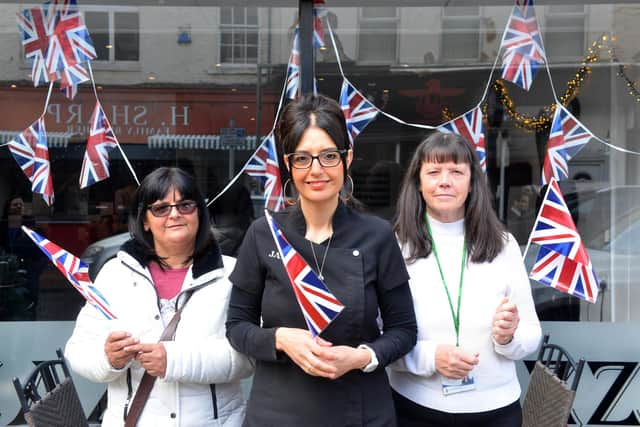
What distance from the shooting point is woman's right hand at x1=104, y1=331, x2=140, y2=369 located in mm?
2209

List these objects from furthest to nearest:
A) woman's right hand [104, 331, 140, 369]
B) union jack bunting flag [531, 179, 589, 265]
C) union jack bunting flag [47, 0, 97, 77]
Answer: union jack bunting flag [47, 0, 97, 77], union jack bunting flag [531, 179, 589, 265], woman's right hand [104, 331, 140, 369]

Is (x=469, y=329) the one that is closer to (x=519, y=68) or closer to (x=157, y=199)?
(x=157, y=199)

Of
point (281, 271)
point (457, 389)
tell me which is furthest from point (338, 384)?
point (457, 389)

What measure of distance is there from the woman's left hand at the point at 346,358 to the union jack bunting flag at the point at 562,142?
2882 millimetres

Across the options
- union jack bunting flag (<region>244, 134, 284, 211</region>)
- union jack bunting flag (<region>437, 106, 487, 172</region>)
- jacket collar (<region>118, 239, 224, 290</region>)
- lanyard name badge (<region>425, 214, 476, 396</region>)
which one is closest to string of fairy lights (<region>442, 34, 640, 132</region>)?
union jack bunting flag (<region>437, 106, 487, 172</region>)

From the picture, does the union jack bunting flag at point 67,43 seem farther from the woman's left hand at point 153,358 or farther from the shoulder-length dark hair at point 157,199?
the woman's left hand at point 153,358

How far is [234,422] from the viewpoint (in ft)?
7.99

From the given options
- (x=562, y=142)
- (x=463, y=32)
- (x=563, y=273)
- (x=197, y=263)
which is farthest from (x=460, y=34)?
(x=197, y=263)

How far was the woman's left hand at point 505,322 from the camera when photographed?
2271mm

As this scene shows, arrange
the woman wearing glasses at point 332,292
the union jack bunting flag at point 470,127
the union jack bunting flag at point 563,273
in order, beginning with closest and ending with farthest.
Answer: the woman wearing glasses at point 332,292
the union jack bunting flag at point 563,273
the union jack bunting flag at point 470,127

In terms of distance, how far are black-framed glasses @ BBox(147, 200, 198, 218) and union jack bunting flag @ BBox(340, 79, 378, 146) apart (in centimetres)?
205

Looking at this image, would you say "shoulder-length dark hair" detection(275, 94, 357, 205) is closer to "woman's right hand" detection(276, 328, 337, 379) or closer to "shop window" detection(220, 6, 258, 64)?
"woman's right hand" detection(276, 328, 337, 379)

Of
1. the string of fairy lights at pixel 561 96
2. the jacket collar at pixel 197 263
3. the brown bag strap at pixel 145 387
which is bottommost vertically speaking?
the brown bag strap at pixel 145 387

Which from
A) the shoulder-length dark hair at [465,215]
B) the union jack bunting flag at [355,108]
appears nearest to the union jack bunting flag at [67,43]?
the union jack bunting flag at [355,108]
